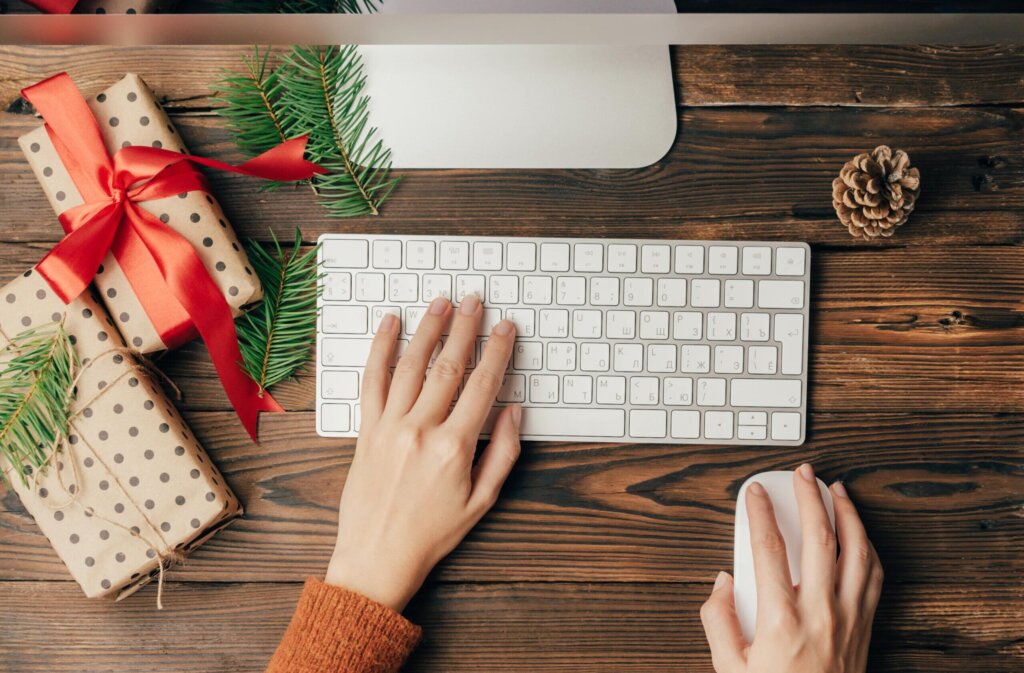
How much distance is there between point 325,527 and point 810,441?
0.47 meters

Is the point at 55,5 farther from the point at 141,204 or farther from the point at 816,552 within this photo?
the point at 816,552

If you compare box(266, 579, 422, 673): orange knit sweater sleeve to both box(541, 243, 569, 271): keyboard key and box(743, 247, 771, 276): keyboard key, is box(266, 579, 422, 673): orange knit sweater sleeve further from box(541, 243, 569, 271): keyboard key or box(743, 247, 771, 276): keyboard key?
box(743, 247, 771, 276): keyboard key

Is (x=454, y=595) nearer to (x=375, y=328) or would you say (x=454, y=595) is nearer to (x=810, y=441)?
(x=375, y=328)

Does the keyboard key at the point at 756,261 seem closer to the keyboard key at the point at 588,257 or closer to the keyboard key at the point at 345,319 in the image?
the keyboard key at the point at 588,257

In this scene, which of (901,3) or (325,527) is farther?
(325,527)

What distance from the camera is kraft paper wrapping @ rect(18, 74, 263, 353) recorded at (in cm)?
64

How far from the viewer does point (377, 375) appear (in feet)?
2.12

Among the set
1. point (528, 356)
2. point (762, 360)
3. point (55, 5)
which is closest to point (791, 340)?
point (762, 360)

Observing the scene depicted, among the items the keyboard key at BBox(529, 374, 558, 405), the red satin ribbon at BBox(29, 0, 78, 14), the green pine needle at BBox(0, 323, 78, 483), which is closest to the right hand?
the keyboard key at BBox(529, 374, 558, 405)

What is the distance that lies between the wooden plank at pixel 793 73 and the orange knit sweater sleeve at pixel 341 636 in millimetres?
476

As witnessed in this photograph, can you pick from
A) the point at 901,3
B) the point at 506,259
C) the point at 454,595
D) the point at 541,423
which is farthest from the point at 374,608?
the point at 901,3

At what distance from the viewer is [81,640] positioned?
0.68 meters

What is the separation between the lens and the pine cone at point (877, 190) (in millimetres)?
643

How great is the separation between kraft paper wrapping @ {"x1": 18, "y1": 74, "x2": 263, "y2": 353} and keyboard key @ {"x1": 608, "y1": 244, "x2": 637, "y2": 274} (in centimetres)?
32
